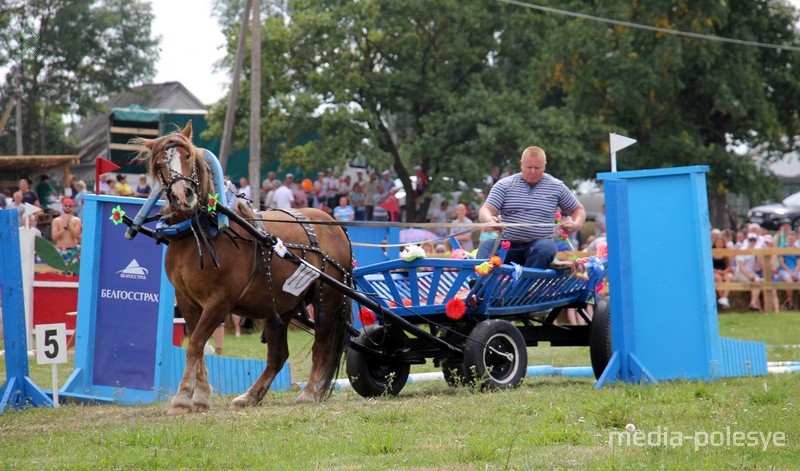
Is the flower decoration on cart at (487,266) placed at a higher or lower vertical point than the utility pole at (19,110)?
lower

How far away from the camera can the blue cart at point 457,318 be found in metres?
9.00

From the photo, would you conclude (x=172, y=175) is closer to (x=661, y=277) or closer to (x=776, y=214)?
(x=661, y=277)

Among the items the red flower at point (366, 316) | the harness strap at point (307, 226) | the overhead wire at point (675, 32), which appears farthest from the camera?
the overhead wire at point (675, 32)

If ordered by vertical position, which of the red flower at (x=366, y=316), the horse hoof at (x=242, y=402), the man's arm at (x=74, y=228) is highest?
the man's arm at (x=74, y=228)

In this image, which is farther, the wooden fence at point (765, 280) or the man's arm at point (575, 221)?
the wooden fence at point (765, 280)

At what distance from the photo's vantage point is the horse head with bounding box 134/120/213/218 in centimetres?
798

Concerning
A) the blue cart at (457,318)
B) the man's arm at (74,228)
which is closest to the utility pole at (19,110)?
the man's arm at (74,228)

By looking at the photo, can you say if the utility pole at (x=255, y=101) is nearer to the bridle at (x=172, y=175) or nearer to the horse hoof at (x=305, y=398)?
the horse hoof at (x=305, y=398)

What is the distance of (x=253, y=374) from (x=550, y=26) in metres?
23.9

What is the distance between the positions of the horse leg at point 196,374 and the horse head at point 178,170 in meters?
0.80

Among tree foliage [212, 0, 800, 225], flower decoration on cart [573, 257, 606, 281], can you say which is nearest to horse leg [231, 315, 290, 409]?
flower decoration on cart [573, 257, 606, 281]

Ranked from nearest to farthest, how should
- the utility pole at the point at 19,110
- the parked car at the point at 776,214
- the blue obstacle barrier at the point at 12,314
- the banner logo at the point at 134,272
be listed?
the blue obstacle barrier at the point at 12,314, the banner logo at the point at 134,272, the parked car at the point at 776,214, the utility pole at the point at 19,110

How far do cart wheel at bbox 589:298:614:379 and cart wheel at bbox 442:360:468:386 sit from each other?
3.66ft

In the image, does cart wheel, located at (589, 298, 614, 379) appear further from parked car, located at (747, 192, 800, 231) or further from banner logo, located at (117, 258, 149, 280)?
parked car, located at (747, 192, 800, 231)
